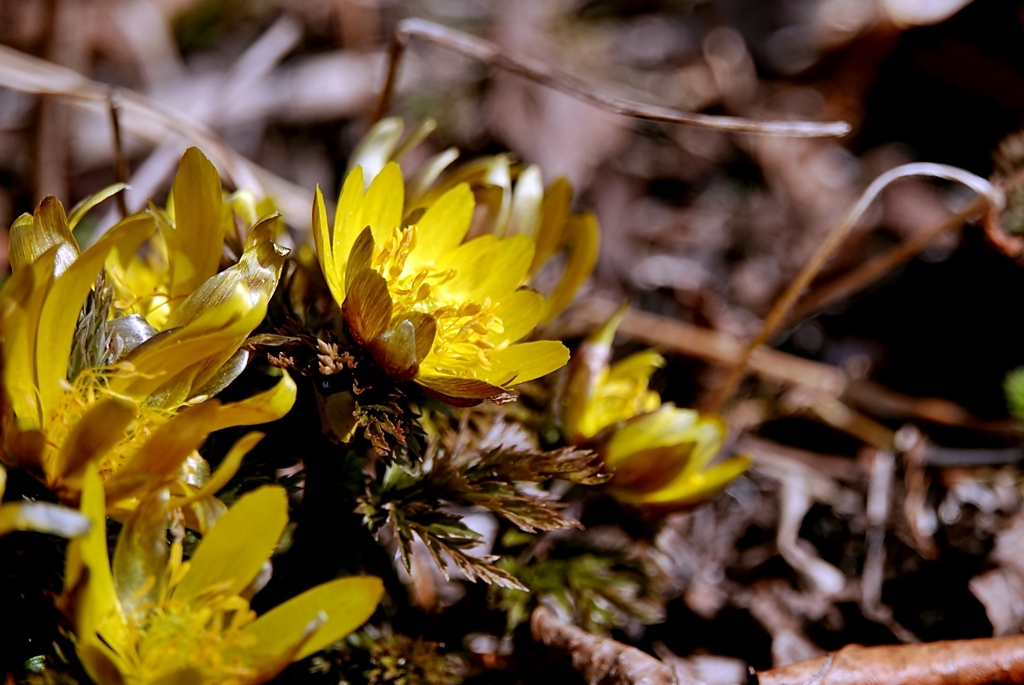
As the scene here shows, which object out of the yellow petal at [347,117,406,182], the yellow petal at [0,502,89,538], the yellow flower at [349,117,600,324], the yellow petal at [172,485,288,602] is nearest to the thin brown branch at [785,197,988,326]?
the yellow flower at [349,117,600,324]

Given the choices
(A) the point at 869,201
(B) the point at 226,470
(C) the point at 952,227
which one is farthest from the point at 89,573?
(C) the point at 952,227

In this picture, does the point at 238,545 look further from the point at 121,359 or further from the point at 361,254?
the point at 361,254

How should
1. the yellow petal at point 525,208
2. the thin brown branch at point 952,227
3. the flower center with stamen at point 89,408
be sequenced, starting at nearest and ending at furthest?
the flower center with stamen at point 89,408
the yellow petal at point 525,208
the thin brown branch at point 952,227

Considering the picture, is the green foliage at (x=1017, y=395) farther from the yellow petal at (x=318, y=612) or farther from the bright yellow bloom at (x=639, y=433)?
the yellow petal at (x=318, y=612)

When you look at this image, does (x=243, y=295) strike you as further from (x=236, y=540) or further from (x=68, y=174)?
(x=68, y=174)

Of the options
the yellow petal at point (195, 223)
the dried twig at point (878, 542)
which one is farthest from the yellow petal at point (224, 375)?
the dried twig at point (878, 542)

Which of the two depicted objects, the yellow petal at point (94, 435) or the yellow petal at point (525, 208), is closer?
the yellow petal at point (94, 435)

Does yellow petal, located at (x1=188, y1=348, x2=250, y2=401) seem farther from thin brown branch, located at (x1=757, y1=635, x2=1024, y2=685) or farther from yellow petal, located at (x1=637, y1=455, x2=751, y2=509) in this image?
thin brown branch, located at (x1=757, y1=635, x2=1024, y2=685)
